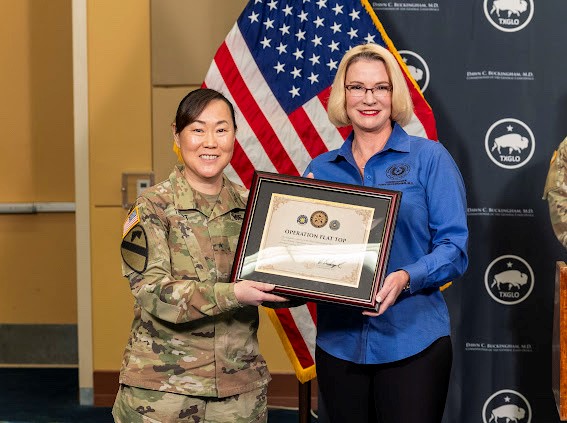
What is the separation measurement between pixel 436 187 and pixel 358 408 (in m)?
0.66

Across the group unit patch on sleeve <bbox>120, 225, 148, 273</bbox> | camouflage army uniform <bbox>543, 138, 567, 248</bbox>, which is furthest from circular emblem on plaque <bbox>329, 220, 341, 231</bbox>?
camouflage army uniform <bbox>543, 138, 567, 248</bbox>

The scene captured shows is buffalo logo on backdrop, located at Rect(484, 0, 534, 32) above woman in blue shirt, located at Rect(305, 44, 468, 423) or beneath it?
above

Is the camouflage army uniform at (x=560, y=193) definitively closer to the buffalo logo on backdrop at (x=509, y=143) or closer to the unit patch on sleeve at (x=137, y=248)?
the buffalo logo on backdrop at (x=509, y=143)

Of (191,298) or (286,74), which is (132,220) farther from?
(286,74)

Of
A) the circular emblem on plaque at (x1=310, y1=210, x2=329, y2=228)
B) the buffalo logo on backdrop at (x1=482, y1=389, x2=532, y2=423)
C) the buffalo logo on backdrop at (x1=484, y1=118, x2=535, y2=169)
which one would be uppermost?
the buffalo logo on backdrop at (x1=484, y1=118, x2=535, y2=169)

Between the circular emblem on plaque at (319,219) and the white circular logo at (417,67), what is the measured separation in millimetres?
1798

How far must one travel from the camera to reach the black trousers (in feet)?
7.61

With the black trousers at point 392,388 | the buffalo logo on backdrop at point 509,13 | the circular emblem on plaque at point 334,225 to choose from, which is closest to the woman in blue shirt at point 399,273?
the black trousers at point 392,388

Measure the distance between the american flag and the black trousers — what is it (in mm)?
1682

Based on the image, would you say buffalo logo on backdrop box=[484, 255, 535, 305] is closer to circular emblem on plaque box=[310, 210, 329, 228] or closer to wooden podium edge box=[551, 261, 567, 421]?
wooden podium edge box=[551, 261, 567, 421]

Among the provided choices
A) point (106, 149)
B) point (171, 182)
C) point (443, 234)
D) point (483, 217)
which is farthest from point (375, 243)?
point (106, 149)

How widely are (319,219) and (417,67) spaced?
185 cm

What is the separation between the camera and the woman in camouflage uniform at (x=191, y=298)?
7.11ft

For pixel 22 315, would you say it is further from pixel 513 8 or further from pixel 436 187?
pixel 436 187
